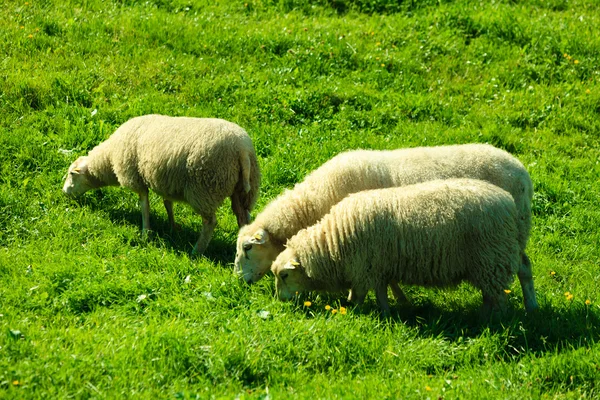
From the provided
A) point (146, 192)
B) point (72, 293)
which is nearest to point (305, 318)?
point (72, 293)

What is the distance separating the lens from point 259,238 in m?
7.52

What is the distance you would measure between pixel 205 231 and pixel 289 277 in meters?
1.45

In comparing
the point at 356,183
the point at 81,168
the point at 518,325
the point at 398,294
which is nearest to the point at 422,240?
the point at 398,294

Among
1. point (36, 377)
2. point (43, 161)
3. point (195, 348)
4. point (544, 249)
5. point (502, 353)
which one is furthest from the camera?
point (43, 161)

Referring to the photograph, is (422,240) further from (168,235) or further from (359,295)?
(168,235)

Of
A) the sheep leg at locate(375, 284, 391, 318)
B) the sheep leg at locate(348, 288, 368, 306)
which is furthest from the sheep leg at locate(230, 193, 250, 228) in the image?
the sheep leg at locate(375, 284, 391, 318)

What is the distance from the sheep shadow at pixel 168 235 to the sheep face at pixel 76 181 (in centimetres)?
15

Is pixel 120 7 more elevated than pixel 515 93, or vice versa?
pixel 120 7

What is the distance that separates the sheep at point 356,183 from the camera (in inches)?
297

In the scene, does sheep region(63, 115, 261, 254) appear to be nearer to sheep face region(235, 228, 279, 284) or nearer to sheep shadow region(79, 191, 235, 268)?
sheep shadow region(79, 191, 235, 268)

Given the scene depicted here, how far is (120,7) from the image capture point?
13070mm

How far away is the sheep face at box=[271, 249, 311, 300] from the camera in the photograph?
23.0ft

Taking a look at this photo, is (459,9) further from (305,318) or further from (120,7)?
(305,318)

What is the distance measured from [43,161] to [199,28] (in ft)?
13.1
